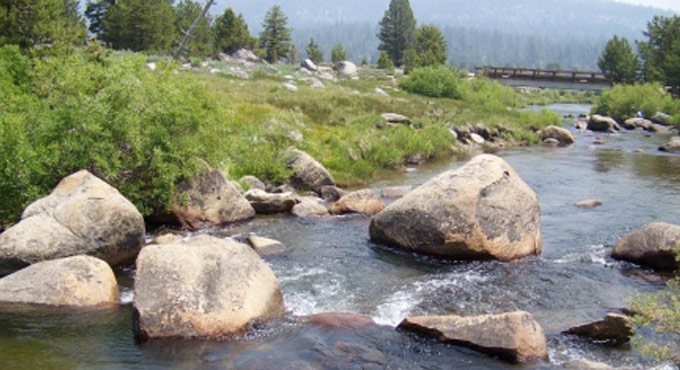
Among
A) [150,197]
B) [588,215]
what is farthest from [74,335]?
[588,215]

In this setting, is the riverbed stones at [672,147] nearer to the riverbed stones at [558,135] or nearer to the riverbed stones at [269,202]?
the riverbed stones at [558,135]

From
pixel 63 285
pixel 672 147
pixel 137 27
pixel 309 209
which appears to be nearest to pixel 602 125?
pixel 672 147

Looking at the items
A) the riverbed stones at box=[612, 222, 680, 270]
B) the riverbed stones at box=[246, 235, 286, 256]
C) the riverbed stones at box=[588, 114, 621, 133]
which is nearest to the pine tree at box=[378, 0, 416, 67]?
the riverbed stones at box=[588, 114, 621, 133]

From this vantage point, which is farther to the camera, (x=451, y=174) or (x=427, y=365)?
(x=451, y=174)

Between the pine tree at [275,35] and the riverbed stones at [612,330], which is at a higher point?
the pine tree at [275,35]

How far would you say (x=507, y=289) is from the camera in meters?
14.2

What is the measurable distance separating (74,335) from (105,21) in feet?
248

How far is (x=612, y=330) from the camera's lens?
37.6ft

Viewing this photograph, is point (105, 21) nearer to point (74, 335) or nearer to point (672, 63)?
point (672, 63)

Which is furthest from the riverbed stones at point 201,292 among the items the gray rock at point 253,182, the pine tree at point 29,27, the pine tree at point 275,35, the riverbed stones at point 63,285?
the pine tree at point 275,35

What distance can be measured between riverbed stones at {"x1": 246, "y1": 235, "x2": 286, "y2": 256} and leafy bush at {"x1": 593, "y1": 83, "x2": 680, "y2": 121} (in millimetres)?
56904

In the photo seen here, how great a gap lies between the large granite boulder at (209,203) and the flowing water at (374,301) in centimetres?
62

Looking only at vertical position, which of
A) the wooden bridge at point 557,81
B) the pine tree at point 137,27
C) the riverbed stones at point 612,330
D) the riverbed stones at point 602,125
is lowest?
the riverbed stones at point 602,125

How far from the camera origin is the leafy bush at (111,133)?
16.8 metres
